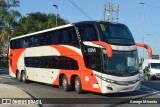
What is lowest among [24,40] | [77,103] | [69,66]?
[77,103]

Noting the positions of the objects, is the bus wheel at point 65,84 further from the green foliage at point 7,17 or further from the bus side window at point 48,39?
the green foliage at point 7,17

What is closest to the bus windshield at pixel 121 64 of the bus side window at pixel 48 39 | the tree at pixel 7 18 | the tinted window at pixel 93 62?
the tinted window at pixel 93 62

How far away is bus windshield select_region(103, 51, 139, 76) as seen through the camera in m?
17.1

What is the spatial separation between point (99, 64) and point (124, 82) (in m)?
1.44

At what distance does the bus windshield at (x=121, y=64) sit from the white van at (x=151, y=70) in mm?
19394

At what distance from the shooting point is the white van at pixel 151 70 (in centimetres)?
3675

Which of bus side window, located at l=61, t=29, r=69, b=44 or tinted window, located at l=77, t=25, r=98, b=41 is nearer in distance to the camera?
tinted window, located at l=77, t=25, r=98, b=41

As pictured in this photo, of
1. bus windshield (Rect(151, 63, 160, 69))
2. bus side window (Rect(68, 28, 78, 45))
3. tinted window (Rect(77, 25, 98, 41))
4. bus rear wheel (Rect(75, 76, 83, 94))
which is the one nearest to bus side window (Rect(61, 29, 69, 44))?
bus side window (Rect(68, 28, 78, 45))

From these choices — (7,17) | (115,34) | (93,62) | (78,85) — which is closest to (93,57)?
(93,62)

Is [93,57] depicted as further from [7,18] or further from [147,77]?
[7,18]

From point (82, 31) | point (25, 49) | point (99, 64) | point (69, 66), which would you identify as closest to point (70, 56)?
point (69, 66)

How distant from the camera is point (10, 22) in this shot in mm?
73938

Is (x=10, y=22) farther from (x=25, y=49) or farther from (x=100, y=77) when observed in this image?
(x=100, y=77)

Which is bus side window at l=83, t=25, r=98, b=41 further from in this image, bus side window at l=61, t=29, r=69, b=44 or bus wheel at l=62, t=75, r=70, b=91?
bus wheel at l=62, t=75, r=70, b=91
